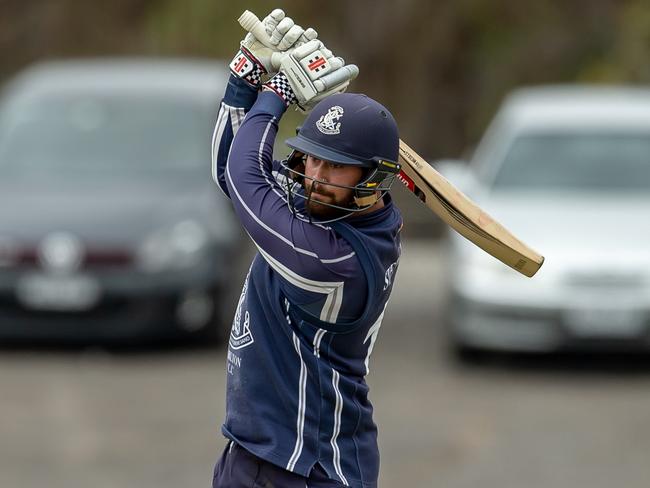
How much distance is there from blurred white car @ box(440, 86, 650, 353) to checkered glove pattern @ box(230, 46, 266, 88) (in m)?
5.93

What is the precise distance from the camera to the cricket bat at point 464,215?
169 inches

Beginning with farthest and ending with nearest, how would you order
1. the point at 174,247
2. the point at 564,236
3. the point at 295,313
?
the point at 174,247, the point at 564,236, the point at 295,313

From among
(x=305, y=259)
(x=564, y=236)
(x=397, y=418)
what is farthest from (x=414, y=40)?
(x=305, y=259)

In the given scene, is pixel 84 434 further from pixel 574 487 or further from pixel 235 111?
pixel 235 111

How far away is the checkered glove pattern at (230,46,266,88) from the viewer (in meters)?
4.22

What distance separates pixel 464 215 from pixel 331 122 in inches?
21.7

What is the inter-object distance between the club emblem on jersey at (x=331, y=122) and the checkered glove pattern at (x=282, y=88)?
7.2 inches

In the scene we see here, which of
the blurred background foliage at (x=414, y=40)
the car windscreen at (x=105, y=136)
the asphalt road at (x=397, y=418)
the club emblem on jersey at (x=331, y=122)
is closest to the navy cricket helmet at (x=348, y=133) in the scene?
the club emblem on jersey at (x=331, y=122)

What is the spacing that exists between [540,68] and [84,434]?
17.9 meters

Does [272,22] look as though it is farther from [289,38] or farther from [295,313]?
[295,313]

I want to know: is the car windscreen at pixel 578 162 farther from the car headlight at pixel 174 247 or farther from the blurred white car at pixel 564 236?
the car headlight at pixel 174 247

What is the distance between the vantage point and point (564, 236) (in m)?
10.2

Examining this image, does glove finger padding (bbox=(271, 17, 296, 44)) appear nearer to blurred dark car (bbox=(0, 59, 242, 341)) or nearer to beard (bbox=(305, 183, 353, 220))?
beard (bbox=(305, 183, 353, 220))

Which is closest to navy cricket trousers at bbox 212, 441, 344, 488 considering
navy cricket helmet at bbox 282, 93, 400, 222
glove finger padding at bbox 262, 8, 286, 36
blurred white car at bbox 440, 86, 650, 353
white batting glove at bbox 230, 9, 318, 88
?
navy cricket helmet at bbox 282, 93, 400, 222
